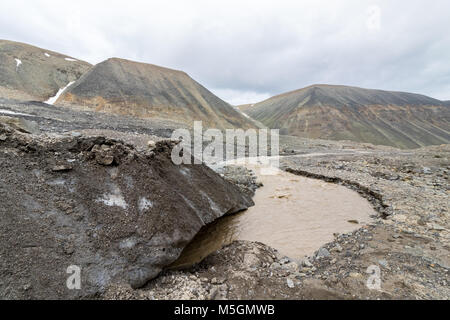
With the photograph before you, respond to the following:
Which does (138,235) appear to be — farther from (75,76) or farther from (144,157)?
(75,76)

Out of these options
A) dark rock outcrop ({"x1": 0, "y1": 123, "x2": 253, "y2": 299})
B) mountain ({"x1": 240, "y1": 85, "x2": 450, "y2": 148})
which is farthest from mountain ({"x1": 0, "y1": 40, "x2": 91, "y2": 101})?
mountain ({"x1": 240, "y1": 85, "x2": 450, "y2": 148})

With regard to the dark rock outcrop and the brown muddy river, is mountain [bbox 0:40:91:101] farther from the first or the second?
the brown muddy river

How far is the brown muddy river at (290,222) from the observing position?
6.43m

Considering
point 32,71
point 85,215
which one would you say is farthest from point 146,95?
point 85,215

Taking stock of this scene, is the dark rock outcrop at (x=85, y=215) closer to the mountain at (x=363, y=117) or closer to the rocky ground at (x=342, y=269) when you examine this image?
the rocky ground at (x=342, y=269)

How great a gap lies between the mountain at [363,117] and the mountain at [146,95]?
125 ft

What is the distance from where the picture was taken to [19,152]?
5242 mm

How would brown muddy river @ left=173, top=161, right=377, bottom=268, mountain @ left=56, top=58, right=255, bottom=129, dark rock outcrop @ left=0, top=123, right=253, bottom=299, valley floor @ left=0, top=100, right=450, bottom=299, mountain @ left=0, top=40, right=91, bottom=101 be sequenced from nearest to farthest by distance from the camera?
dark rock outcrop @ left=0, top=123, right=253, bottom=299 < valley floor @ left=0, top=100, right=450, bottom=299 < brown muddy river @ left=173, top=161, right=377, bottom=268 < mountain @ left=0, top=40, right=91, bottom=101 < mountain @ left=56, top=58, right=255, bottom=129

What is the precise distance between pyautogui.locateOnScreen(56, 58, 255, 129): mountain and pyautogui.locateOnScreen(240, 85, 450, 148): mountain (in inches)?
1498

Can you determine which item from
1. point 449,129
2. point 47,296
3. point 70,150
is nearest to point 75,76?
point 70,150

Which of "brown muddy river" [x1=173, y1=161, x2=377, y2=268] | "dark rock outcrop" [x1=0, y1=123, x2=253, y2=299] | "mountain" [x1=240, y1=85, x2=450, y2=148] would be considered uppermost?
"mountain" [x1=240, y1=85, x2=450, y2=148]

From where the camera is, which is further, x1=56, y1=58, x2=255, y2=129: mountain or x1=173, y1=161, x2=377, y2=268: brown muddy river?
x1=56, y1=58, x2=255, y2=129: mountain

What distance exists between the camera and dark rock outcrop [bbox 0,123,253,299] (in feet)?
12.0
